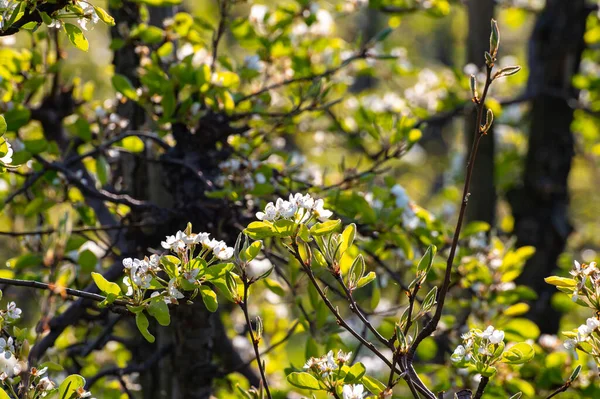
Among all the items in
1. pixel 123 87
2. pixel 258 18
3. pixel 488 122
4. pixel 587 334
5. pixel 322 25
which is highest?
pixel 322 25

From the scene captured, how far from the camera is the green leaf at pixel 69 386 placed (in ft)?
3.83

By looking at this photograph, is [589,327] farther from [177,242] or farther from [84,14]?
[84,14]

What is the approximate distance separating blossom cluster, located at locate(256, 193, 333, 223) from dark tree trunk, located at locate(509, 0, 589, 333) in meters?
2.57

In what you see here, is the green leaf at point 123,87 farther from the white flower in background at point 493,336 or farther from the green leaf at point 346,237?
the white flower in background at point 493,336

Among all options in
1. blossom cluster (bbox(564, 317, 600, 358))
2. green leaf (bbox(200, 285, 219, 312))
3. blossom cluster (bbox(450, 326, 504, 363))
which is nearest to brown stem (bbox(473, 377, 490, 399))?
blossom cluster (bbox(450, 326, 504, 363))

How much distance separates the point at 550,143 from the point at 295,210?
2727 mm

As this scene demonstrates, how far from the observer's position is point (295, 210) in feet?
3.80

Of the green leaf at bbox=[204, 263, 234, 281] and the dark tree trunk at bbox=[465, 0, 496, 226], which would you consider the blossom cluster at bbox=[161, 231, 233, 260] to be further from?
the dark tree trunk at bbox=[465, 0, 496, 226]

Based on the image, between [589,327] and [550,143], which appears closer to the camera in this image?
[589,327]

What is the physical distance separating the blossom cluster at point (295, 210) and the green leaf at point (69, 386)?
424 millimetres

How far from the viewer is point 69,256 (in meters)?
2.04

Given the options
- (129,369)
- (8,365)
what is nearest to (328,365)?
(8,365)

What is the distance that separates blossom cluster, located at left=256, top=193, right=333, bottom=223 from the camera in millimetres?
1154

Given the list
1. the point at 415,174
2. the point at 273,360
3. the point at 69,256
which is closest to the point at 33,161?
the point at 69,256
